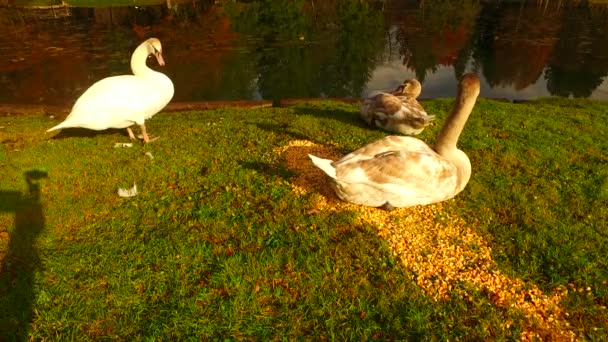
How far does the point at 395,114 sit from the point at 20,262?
9.45m

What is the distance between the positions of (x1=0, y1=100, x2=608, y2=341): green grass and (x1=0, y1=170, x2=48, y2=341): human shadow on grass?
0.07ft

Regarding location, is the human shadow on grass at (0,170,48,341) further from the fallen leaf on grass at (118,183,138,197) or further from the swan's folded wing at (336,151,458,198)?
the swan's folded wing at (336,151,458,198)

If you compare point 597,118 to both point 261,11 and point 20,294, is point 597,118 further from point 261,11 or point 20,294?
point 261,11

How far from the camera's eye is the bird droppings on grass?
212 inches

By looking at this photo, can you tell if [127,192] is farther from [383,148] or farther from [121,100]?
[383,148]

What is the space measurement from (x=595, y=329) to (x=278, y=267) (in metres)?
4.40

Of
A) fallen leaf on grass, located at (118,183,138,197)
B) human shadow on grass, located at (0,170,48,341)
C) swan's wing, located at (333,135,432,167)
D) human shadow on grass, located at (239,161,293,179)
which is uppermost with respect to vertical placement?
swan's wing, located at (333,135,432,167)

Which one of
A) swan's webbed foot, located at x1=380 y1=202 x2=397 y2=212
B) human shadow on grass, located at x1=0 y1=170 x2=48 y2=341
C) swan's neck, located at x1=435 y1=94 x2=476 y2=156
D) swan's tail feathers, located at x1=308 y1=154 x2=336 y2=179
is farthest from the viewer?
swan's neck, located at x1=435 y1=94 x2=476 y2=156

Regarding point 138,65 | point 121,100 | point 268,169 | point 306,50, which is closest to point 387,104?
point 268,169

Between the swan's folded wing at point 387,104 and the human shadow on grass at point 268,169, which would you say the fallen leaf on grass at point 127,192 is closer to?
the human shadow on grass at point 268,169

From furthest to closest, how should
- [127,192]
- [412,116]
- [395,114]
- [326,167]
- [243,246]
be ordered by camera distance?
[395,114]
[412,116]
[127,192]
[326,167]
[243,246]

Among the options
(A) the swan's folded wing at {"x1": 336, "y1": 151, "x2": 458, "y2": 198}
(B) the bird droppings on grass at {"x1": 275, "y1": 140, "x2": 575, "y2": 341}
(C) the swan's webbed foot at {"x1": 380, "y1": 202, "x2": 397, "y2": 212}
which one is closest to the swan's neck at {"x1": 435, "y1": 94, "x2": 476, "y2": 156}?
(A) the swan's folded wing at {"x1": 336, "y1": 151, "x2": 458, "y2": 198}

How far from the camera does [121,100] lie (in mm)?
9188

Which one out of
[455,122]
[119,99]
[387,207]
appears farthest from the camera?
[119,99]
